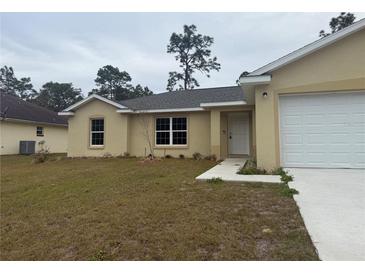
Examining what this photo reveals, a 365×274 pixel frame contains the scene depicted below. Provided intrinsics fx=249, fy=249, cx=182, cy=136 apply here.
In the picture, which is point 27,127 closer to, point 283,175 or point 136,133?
point 136,133

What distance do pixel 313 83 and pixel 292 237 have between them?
19.8ft

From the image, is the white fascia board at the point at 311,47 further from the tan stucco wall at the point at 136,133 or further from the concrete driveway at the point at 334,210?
the tan stucco wall at the point at 136,133

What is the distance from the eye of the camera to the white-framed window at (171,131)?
14461 millimetres

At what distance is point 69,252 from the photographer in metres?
3.26

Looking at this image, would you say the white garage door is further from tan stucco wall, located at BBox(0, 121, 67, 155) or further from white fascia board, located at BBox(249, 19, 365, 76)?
tan stucco wall, located at BBox(0, 121, 67, 155)

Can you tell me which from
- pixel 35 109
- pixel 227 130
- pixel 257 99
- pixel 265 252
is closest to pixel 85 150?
pixel 227 130

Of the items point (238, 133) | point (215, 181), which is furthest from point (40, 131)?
point (215, 181)

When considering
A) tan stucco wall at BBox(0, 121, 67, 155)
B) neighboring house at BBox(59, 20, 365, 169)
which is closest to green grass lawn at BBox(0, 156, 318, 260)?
neighboring house at BBox(59, 20, 365, 169)

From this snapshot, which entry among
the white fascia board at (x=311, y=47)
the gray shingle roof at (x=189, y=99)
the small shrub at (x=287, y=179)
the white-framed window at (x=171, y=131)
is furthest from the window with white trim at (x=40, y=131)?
the small shrub at (x=287, y=179)

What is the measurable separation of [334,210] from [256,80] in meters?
4.86

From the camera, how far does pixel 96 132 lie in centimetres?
1550

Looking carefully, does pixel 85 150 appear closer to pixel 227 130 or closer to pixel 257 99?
pixel 227 130

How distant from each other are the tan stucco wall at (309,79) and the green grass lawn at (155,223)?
7.93 ft

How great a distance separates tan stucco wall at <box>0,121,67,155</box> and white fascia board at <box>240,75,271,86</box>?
61.0 feet
